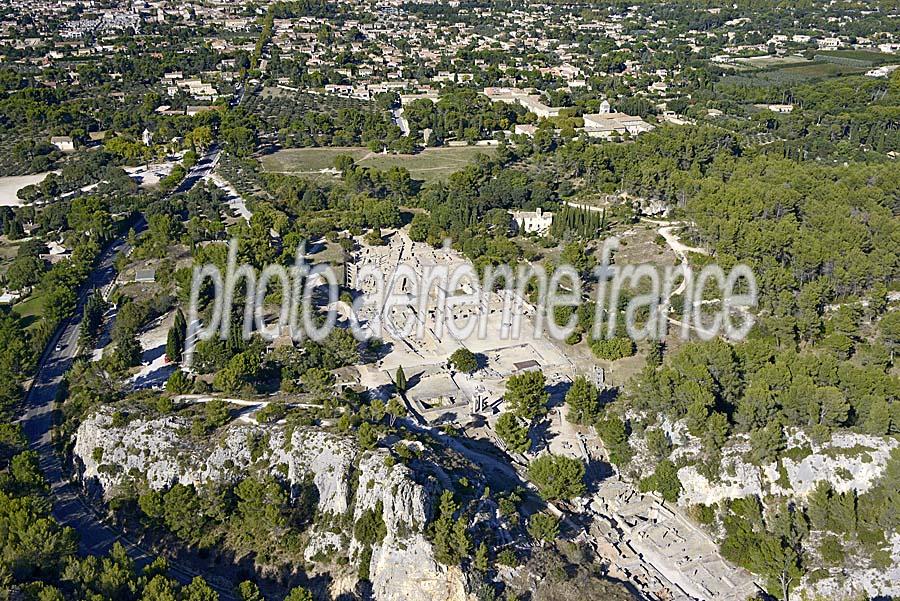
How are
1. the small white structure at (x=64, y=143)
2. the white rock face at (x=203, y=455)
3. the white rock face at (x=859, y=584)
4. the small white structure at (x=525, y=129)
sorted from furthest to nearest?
the small white structure at (x=525, y=129) → the small white structure at (x=64, y=143) → the white rock face at (x=203, y=455) → the white rock face at (x=859, y=584)

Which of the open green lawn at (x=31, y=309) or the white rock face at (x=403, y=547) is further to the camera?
the open green lawn at (x=31, y=309)

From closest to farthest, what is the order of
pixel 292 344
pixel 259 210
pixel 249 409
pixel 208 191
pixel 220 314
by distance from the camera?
pixel 249 409 < pixel 292 344 < pixel 220 314 < pixel 259 210 < pixel 208 191

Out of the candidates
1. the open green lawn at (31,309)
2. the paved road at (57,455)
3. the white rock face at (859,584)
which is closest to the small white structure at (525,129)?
the paved road at (57,455)

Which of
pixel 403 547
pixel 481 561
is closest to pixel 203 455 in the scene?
pixel 403 547

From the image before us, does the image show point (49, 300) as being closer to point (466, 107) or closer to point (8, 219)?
point (8, 219)

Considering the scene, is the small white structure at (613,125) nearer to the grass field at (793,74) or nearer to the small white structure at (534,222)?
the small white structure at (534,222)

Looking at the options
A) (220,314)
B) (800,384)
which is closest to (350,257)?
(220,314)
